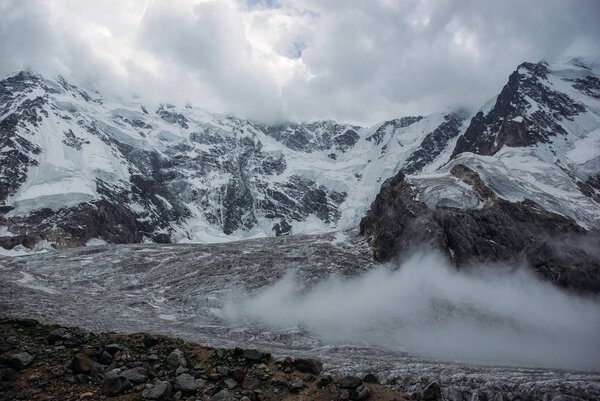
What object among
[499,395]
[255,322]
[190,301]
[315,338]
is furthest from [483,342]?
[190,301]

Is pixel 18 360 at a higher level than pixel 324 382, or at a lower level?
higher

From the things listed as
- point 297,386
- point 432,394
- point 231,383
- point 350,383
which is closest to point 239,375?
point 231,383

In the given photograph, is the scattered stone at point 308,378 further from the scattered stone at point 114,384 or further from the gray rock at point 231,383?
the scattered stone at point 114,384

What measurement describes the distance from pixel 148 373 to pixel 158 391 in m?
2.01

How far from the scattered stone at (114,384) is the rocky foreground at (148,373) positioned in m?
0.03

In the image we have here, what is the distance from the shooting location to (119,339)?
24.8 meters

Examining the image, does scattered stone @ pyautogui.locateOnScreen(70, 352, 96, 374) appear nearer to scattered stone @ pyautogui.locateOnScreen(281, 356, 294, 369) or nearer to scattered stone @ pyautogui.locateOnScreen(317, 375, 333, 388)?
Result: scattered stone @ pyautogui.locateOnScreen(281, 356, 294, 369)

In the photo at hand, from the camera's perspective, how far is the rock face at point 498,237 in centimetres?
9294

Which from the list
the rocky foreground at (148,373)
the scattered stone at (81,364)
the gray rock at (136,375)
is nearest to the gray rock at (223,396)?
the rocky foreground at (148,373)

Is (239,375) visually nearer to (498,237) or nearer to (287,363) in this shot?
(287,363)

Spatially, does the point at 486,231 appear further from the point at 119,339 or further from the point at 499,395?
the point at 119,339

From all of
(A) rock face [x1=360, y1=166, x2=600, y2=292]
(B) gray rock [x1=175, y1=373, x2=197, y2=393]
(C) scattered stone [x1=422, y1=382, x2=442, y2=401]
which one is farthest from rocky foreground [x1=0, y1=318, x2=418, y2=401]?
(A) rock face [x1=360, y1=166, x2=600, y2=292]

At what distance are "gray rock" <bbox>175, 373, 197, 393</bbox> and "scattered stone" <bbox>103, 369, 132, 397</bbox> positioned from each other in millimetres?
1859

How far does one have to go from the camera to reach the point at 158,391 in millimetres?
18203
